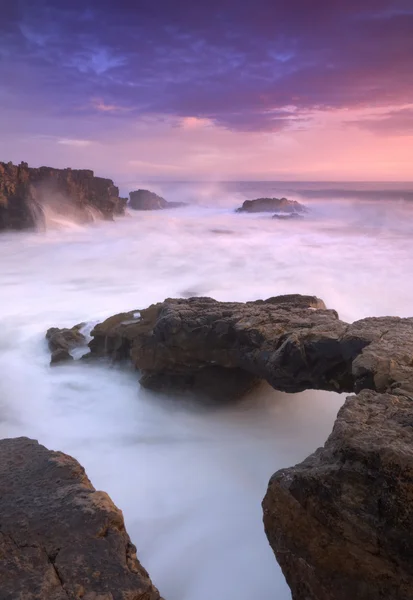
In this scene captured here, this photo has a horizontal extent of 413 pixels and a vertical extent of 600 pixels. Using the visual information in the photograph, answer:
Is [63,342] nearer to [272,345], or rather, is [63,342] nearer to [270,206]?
[272,345]

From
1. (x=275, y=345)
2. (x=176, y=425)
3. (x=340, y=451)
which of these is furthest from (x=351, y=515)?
(x=176, y=425)

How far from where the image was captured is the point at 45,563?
7.08 feet

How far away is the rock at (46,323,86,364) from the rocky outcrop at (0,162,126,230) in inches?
693

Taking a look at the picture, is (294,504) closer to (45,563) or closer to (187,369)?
(45,563)

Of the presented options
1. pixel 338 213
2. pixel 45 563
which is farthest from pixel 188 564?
pixel 338 213

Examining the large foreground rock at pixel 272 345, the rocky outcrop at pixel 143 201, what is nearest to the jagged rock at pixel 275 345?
the large foreground rock at pixel 272 345

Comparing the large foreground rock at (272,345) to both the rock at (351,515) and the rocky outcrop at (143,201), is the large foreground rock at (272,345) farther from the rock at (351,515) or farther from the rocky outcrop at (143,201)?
the rocky outcrop at (143,201)

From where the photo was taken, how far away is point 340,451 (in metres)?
2.41

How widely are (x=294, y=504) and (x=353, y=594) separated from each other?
46 centimetres

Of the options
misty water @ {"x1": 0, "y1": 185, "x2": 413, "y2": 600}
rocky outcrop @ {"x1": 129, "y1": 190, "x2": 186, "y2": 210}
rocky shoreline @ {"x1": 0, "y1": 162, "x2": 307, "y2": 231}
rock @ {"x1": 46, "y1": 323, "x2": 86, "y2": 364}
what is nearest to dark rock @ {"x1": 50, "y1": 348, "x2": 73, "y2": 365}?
rock @ {"x1": 46, "y1": 323, "x2": 86, "y2": 364}

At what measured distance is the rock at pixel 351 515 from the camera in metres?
2.10

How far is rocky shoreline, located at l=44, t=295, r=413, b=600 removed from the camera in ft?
6.98

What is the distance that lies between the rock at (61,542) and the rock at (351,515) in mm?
767

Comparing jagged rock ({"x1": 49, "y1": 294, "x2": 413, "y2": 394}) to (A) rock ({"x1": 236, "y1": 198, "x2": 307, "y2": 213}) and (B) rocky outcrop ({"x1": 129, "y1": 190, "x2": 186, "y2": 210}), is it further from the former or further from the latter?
(B) rocky outcrop ({"x1": 129, "y1": 190, "x2": 186, "y2": 210})
